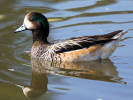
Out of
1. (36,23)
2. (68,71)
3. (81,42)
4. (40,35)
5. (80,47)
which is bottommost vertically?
(68,71)

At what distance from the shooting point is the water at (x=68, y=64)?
7.90 metres

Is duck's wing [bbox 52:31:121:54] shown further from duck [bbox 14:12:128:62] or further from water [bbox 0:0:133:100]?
water [bbox 0:0:133:100]

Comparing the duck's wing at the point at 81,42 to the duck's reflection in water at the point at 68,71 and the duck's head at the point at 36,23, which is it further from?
the duck's head at the point at 36,23

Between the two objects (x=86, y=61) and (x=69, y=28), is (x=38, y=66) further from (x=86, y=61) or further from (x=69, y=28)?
(x=69, y=28)

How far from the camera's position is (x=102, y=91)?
778 cm

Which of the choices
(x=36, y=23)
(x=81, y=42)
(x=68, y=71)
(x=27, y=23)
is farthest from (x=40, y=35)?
(x=68, y=71)

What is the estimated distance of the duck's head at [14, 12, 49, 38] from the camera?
10.2 metres

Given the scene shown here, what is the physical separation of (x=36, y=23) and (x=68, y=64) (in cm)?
152

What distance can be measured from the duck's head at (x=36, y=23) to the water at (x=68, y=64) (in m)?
0.84

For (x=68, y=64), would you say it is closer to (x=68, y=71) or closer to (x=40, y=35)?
(x=68, y=71)

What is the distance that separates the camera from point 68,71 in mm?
9312

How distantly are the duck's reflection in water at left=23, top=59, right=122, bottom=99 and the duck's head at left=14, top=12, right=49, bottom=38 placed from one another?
2.85ft

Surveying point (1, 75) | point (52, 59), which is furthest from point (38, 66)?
point (1, 75)

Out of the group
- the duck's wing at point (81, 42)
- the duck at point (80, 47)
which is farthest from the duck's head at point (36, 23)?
the duck's wing at point (81, 42)
